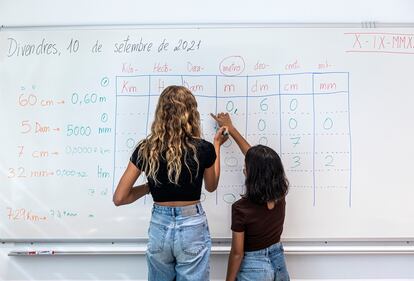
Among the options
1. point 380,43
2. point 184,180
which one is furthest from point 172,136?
point 380,43

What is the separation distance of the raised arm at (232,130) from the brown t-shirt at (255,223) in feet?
1.07

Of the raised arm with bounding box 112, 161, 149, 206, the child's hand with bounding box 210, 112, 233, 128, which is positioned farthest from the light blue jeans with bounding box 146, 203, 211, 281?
the child's hand with bounding box 210, 112, 233, 128

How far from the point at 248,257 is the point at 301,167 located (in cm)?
56

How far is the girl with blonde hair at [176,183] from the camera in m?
1.37

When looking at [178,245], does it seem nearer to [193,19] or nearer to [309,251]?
[309,251]

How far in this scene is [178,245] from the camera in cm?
138

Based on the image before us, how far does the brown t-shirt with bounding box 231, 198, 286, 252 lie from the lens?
1464 mm

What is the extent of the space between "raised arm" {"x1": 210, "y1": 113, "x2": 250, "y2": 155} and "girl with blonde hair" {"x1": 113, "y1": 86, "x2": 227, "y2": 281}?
33 cm

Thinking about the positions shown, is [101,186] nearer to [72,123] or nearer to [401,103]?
[72,123]

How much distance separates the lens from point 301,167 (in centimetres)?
180

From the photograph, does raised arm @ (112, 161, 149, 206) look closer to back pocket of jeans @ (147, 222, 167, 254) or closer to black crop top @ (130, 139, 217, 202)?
black crop top @ (130, 139, 217, 202)

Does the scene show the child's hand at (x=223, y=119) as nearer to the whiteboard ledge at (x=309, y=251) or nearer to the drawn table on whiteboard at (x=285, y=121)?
the drawn table on whiteboard at (x=285, y=121)

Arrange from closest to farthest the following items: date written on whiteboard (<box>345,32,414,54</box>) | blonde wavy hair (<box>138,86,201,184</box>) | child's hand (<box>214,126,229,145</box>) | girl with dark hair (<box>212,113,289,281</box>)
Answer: blonde wavy hair (<box>138,86,201,184</box>), girl with dark hair (<box>212,113,289,281</box>), child's hand (<box>214,126,229,145</box>), date written on whiteboard (<box>345,32,414,54</box>)

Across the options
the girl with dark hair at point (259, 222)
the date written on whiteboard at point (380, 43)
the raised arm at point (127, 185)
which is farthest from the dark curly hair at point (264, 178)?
the date written on whiteboard at point (380, 43)
